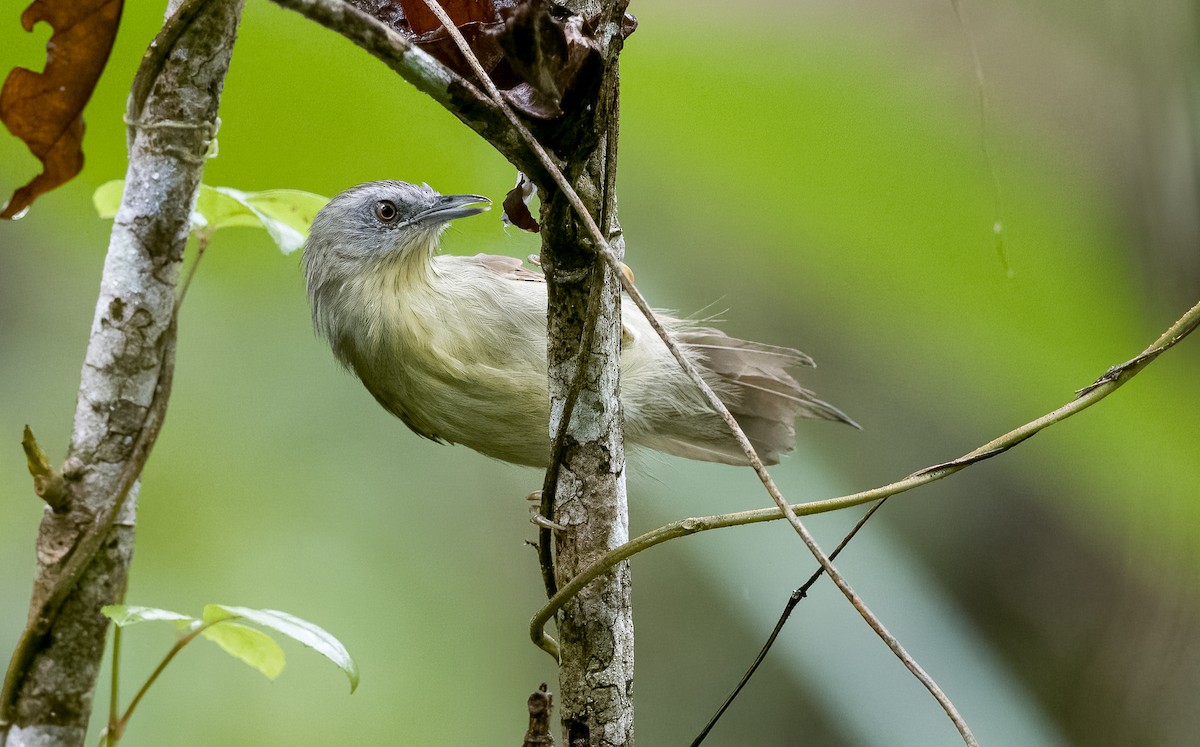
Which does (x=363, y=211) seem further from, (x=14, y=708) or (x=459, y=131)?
(x=14, y=708)

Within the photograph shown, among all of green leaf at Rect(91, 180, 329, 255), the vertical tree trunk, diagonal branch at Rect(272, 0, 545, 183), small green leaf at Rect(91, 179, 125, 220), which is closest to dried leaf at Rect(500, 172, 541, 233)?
the vertical tree trunk

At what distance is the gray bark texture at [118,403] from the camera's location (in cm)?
160

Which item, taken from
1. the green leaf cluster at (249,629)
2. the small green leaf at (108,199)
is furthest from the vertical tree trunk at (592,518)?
the small green leaf at (108,199)

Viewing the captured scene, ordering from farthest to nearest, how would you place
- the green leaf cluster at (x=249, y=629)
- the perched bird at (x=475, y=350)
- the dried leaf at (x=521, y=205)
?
the perched bird at (x=475, y=350) < the green leaf cluster at (x=249, y=629) < the dried leaf at (x=521, y=205)

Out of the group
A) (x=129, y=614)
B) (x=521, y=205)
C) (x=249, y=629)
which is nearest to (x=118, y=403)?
(x=129, y=614)

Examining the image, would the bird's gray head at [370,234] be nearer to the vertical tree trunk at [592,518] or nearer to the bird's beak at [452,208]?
the bird's beak at [452,208]

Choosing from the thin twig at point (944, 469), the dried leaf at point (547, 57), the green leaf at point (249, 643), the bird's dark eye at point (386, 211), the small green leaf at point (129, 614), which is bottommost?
the green leaf at point (249, 643)

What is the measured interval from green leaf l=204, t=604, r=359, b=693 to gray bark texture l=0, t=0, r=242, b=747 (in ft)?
0.60

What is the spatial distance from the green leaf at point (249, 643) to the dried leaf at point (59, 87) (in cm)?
78

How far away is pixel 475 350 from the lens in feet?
8.21

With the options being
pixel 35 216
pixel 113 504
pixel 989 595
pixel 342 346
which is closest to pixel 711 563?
pixel 989 595

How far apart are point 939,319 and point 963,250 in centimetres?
28

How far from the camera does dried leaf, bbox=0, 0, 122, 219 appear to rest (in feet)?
5.07

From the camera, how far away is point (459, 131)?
2.75 metres
